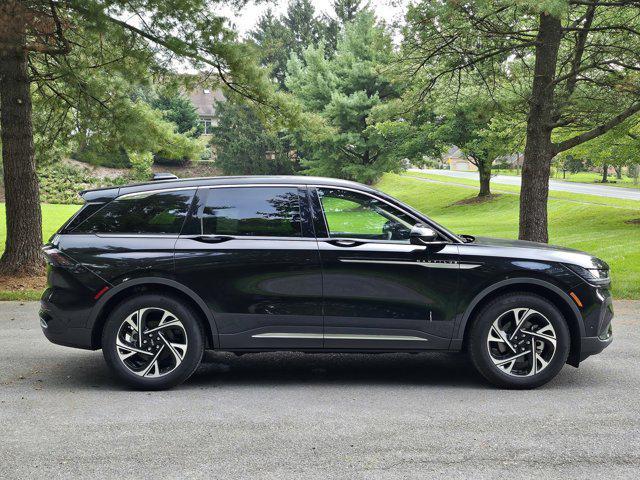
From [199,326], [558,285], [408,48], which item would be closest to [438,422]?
[558,285]

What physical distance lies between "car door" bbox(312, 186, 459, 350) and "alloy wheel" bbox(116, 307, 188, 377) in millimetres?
1234

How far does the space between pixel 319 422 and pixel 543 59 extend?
9780 mm

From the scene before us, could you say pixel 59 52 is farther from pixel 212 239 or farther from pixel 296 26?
pixel 296 26

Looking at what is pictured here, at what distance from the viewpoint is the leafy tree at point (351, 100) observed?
135ft

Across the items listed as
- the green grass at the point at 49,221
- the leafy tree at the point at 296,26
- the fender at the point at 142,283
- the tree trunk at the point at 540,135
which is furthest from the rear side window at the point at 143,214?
the leafy tree at the point at 296,26

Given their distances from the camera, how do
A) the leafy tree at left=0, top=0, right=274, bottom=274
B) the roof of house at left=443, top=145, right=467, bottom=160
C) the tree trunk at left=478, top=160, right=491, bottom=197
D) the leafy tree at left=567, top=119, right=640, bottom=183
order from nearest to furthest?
the leafy tree at left=0, top=0, right=274, bottom=274
the leafy tree at left=567, top=119, right=640, bottom=183
the tree trunk at left=478, top=160, right=491, bottom=197
the roof of house at left=443, top=145, right=467, bottom=160

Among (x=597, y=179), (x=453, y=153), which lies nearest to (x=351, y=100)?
(x=597, y=179)

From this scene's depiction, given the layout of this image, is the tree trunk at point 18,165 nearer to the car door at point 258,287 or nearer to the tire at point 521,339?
the car door at point 258,287

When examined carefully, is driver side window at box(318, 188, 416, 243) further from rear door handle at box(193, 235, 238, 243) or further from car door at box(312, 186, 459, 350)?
rear door handle at box(193, 235, 238, 243)

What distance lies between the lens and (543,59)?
12.2 meters

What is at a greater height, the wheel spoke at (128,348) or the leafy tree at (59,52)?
the leafy tree at (59,52)

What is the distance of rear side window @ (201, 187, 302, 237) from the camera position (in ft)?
18.2

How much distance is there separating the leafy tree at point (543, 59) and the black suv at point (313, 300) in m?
7.07

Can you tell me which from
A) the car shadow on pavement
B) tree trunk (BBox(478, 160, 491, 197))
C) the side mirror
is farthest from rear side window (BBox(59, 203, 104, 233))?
tree trunk (BBox(478, 160, 491, 197))
